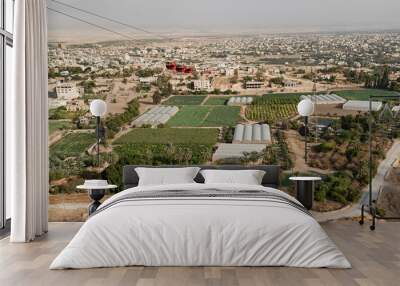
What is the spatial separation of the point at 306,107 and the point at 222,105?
1.18 meters

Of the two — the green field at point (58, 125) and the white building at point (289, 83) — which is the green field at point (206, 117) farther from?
the green field at point (58, 125)

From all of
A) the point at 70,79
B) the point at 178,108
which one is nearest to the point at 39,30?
the point at 70,79

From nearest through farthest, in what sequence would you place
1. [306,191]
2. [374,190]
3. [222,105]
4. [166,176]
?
[166,176]
[306,191]
[374,190]
[222,105]

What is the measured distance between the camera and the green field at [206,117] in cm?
880

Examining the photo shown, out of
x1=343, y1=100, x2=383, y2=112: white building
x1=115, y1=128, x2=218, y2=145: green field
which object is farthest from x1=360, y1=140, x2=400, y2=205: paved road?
x1=115, y1=128, x2=218, y2=145: green field

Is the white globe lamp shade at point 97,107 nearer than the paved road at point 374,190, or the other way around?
the white globe lamp shade at point 97,107

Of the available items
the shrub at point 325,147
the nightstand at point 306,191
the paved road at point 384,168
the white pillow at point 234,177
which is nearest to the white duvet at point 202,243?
the white pillow at point 234,177

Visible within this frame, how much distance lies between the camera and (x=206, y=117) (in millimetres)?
8836

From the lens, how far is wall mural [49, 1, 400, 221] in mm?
8609

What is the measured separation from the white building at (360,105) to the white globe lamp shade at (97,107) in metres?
3.13

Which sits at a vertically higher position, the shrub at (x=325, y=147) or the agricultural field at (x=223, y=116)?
the agricultural field at (x=223, y=116)

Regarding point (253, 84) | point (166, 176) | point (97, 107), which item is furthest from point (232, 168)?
point (97, 107)

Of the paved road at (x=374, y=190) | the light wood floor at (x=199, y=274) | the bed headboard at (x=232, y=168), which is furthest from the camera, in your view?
the paved road at (x=374, y=190)

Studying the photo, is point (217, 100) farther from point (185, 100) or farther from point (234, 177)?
point (234, 177)
